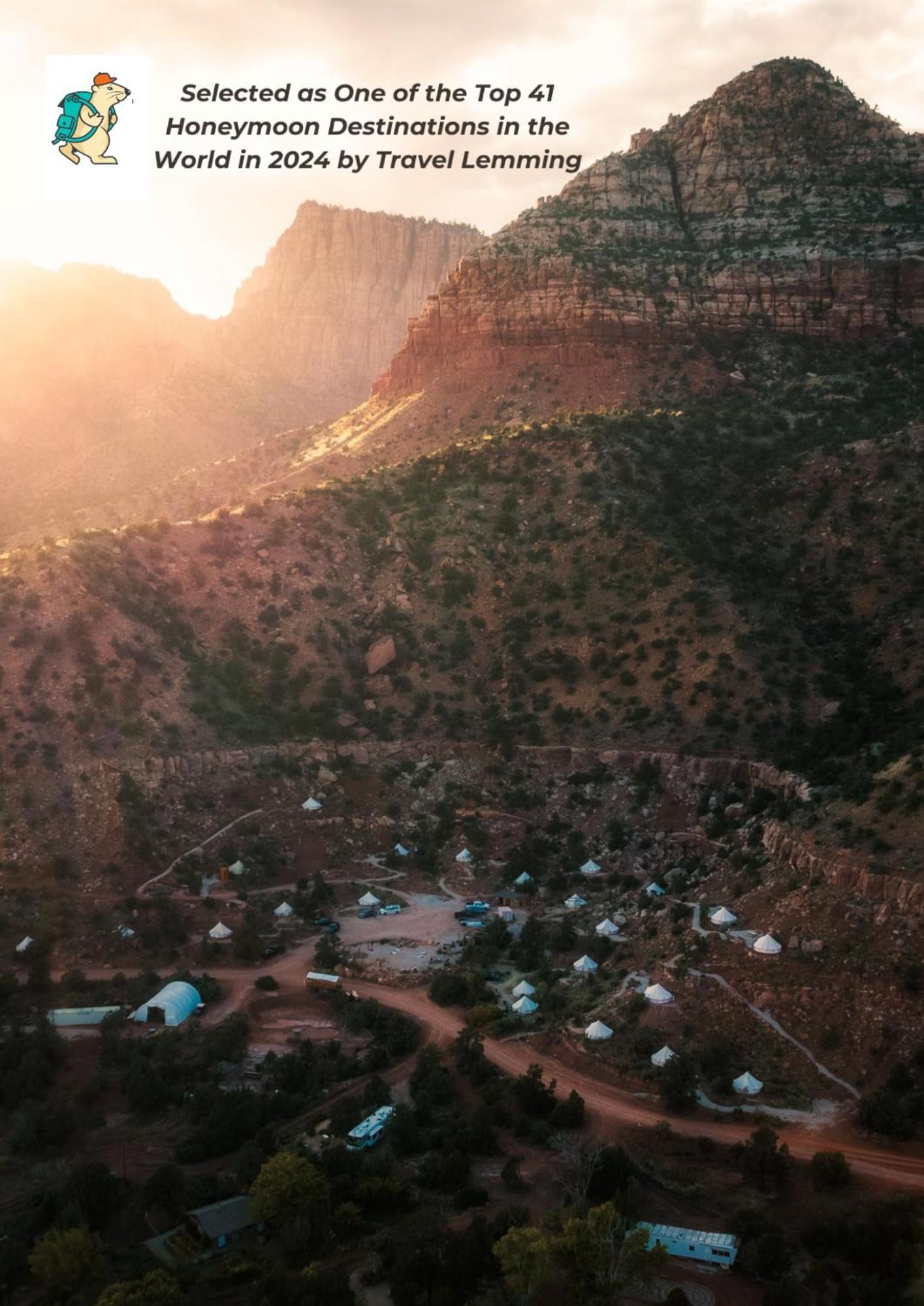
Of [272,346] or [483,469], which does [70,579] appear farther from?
[272,346]

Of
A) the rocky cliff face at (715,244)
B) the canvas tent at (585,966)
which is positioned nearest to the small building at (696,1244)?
the canvas tent at (585,966)

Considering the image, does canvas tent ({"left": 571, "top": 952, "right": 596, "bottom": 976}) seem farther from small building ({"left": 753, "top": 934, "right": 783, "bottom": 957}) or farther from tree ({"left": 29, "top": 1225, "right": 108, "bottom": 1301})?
tree ({"left": 29, "top": 1225, "right": 108, "bottom": 1301})

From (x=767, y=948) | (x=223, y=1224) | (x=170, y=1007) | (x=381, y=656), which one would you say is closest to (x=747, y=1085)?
(x=767, y=948)

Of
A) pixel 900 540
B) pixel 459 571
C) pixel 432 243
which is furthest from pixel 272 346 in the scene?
pixel 900 540

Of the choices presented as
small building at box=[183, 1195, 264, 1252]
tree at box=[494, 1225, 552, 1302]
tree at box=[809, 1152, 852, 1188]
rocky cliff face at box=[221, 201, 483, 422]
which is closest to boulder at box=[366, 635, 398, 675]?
small building at box=[183, 1195, 264, 1252]

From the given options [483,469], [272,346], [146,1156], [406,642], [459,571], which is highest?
[272,346]
